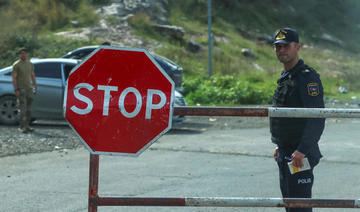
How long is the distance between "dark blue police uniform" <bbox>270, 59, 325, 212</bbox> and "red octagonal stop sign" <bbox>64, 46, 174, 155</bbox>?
3.07 feet

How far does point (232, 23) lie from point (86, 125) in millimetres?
43014

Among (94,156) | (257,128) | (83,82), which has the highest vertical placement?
(83,82)

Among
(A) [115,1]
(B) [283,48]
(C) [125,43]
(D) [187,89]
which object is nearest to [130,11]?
(A) [115,1]

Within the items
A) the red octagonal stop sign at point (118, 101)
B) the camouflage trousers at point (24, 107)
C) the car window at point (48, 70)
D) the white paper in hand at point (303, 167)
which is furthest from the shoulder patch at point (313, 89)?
the car window at point (48, 70)

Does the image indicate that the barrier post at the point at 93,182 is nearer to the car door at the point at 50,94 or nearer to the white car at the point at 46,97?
the white car at the point at 46,97

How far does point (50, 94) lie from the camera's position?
14.4m

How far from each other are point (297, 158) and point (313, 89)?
0.50 metres

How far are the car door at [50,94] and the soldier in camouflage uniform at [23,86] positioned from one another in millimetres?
908

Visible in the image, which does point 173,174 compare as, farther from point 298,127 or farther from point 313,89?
point 313,89

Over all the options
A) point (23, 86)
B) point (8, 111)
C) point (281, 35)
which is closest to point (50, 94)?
point (8, 111)

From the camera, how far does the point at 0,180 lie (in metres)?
8.27

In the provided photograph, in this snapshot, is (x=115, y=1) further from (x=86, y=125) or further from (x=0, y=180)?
(x=86, y=125)

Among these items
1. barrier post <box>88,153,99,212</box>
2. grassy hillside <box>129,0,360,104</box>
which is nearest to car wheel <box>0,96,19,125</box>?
grassy hillside <box>129,0,360,104</box>

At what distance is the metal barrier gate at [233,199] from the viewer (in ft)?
13.3
